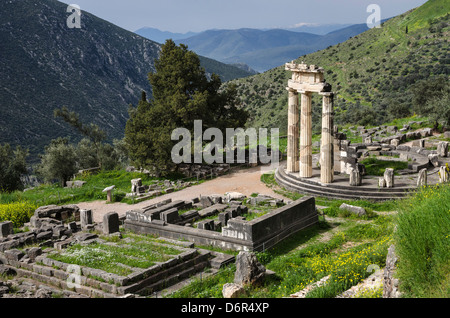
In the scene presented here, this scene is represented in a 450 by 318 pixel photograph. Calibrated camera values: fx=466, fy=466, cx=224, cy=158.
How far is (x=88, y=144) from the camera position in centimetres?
5128

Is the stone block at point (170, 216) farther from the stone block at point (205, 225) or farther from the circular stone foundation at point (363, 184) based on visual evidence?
the circular stone foundation at point (363, 184)

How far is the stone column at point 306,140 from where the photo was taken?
27109 mm

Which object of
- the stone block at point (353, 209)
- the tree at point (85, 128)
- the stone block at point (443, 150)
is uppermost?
the tree at point (85, 128)

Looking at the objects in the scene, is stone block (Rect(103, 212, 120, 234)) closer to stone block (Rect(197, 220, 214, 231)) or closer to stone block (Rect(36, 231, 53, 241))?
stone block (Rect(36, 231, 53, 241))

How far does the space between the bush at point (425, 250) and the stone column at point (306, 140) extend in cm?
1418

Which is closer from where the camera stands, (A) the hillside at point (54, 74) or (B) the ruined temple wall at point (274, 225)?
(B) the ruined temple wall at point (274, 225)

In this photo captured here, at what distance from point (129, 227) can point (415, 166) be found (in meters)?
16.9

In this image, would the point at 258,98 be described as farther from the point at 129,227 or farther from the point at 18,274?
the point at 18,274

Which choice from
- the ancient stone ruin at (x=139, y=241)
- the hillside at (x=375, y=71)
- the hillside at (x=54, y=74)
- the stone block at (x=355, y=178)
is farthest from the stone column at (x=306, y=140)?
the hillside at (x=54, y=74)

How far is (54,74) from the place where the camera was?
86188 millimetres

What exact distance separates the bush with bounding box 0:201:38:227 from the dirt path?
10.4ft

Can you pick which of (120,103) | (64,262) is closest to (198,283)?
(64,262)

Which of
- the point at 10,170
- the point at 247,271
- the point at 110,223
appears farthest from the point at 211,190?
the point at 10,170

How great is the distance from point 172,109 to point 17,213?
12828 mm
